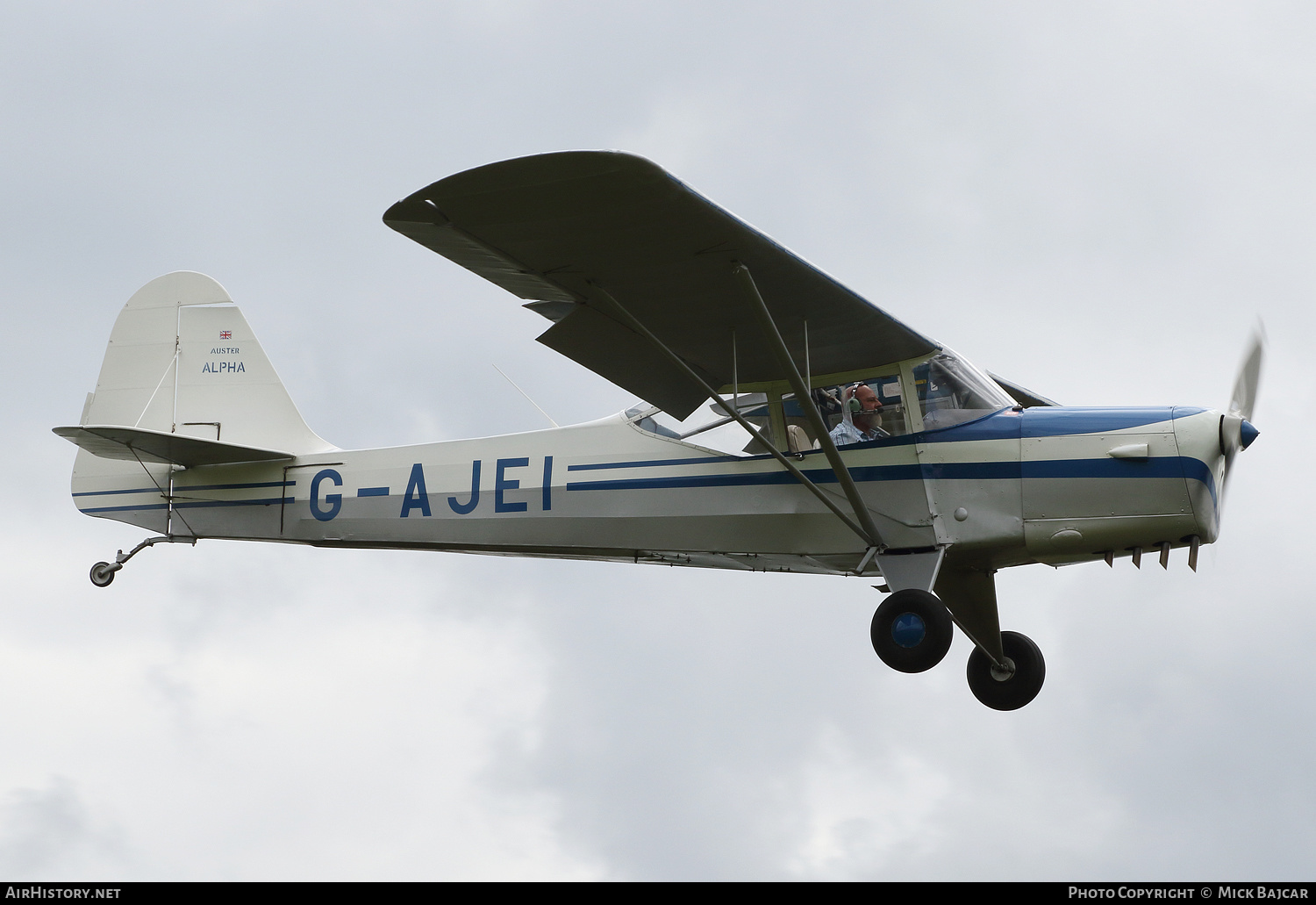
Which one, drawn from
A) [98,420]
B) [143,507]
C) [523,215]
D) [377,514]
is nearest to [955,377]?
[523,215]

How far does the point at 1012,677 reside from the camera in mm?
9508

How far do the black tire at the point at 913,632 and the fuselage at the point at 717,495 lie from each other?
48cm

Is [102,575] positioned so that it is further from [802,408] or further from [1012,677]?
[1012,677]

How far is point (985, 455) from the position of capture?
8.34 m

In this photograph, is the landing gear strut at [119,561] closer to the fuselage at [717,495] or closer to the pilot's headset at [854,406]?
the fuselage at [717,495]

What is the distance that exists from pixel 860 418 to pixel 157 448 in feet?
17.3

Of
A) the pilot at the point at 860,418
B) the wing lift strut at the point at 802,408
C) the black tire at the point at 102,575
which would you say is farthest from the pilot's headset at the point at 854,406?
the black tire at the point at 102,575

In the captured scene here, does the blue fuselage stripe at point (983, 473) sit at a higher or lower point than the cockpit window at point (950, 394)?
lower

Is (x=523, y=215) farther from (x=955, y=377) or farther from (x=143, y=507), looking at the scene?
(x=143, y=507)

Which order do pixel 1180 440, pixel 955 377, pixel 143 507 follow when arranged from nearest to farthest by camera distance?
pixel 1180 440 → pixel 955 377 → pixel 143 507

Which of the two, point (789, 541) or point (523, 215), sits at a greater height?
point (523, 215)

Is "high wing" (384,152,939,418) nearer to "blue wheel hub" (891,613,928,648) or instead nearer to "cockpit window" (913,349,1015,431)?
"cockpit window" (913,349,1015,431)

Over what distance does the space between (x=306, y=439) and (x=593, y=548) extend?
2.79 meters

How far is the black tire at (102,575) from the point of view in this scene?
10.1 meters
